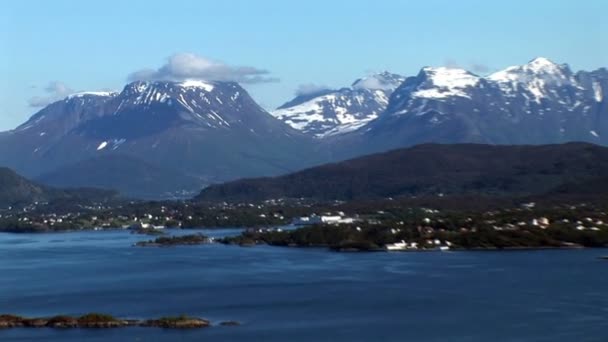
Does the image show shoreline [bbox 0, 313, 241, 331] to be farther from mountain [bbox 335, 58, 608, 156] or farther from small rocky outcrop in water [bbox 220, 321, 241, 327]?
mountain [bbox 335, 58, 608, 156]

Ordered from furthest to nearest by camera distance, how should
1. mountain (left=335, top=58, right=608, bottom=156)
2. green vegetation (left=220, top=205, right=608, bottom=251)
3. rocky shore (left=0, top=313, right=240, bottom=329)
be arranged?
1. mountain (left=335, top=58, right=608, bottom=156)
2. green vegetation (left=220, top=205, right=608, bottom=251)
3. rocky shore (left=0, top=313, right=240, bottom=329)

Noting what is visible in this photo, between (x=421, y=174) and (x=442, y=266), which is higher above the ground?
(x=421, y=174)

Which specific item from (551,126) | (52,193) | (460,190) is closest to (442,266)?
(460,190)

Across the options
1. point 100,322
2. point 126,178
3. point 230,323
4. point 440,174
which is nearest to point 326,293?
point 230,323

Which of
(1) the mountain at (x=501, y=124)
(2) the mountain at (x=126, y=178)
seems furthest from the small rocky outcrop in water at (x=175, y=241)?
(1) the mountain at (x=501, y=124)

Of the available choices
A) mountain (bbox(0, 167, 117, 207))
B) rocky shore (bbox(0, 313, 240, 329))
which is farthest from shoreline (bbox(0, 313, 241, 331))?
mountain (bbox(0, 167, 117, 207))

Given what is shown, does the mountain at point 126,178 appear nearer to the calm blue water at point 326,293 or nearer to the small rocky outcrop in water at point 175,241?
the small rocky outcrop in water at point 175,241

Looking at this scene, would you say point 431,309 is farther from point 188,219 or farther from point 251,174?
point 251,174
